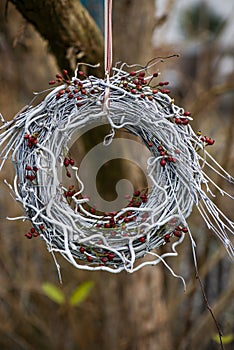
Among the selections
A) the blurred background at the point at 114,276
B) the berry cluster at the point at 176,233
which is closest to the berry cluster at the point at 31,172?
the berry cluster at the point at 176,233

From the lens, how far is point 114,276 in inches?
74.5

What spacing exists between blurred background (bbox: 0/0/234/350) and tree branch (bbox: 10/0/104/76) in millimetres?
163

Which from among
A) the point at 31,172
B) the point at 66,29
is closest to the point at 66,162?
the point at 31,172

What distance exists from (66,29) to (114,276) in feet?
3.21

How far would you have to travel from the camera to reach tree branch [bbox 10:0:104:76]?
113 centimetres

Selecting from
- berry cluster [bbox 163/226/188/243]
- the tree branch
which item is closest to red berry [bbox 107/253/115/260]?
berry cluster [bbox 163/226/188/243]

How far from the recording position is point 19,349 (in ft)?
8.21

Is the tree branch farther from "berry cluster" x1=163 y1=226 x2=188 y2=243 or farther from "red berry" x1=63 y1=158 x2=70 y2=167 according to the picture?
"berry cluster" x1=163 y1=226 x2=188 y2=243

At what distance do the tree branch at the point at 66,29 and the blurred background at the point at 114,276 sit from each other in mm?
163

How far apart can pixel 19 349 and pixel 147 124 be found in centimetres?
202

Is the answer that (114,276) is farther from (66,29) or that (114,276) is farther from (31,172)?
(31,172)

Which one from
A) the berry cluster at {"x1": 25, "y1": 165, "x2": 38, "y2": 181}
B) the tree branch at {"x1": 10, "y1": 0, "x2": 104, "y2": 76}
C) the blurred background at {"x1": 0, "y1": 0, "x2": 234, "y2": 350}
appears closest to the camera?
the berry cluster at {"x1": 25, "y1": 165, "x2": 38, "y2": 181}

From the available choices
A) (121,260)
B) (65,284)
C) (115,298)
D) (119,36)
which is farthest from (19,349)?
(121,260)

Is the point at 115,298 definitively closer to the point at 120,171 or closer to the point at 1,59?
the point at 120,171
